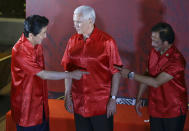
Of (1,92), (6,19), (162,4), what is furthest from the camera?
Answer: (6,19)

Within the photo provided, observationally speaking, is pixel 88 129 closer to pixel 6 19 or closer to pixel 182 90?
pixel 182 90

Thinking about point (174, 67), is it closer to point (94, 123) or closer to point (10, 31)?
point (94, 123)

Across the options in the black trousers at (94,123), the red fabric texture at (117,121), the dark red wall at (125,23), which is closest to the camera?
the black trousers at (94,123)

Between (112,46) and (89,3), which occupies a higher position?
(89,3)

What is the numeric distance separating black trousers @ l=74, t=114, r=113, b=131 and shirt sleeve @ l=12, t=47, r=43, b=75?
54 centimetres

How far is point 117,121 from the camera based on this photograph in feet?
9.99

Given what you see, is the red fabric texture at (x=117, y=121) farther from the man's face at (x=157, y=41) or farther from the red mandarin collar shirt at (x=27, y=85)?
the man's face at (x=157, y=41)

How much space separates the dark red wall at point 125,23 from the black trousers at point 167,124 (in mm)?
994

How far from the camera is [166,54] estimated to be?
230cm

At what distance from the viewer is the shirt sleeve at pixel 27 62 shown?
229cm

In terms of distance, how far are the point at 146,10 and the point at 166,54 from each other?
3.36 feet

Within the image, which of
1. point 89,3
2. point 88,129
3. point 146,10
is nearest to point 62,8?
point 89,3

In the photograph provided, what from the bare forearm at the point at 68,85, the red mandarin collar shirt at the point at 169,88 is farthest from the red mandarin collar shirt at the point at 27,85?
the red mandarin collar shirt at the point at 169,88

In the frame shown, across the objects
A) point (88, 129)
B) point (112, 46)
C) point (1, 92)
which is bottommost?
point (1, 92)
